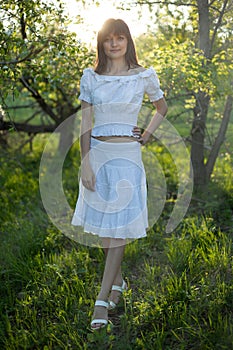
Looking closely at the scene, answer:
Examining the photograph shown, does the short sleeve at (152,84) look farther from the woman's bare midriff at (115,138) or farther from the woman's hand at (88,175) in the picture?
the woman's hand at (88,175)

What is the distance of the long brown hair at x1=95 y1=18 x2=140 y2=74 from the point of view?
2898 mm

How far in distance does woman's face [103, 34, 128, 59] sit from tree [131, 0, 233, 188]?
3.08ft

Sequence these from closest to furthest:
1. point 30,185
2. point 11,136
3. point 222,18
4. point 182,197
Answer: point 222,18 < point 182,197 < point 30,185 < point 11,136

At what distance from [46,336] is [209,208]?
2121 millimetres

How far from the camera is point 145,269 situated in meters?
3.42

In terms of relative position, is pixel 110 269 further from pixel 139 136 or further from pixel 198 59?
pixel 198 59

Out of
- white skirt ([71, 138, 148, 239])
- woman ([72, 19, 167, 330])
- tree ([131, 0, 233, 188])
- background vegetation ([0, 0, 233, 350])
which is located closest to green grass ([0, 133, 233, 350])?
background vegetation ([0, 0, 233, 350])

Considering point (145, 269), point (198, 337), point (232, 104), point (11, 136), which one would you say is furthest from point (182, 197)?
point (11, 136)

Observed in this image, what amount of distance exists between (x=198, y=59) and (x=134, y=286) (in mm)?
1750

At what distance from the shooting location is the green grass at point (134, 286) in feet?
8.89

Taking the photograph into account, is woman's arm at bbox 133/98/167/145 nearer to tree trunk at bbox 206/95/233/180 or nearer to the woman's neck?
the woman's neck

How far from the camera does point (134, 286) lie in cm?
337

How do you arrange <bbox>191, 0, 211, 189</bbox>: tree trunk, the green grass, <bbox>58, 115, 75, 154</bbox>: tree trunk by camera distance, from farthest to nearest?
<bbox>58, 115, 75, 154</bbox>: tree trunk
<bbox>191, 0, 211, 189</bbox>: tree trunk
the green grass

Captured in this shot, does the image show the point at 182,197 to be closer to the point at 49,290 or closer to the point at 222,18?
the point at 222,18
